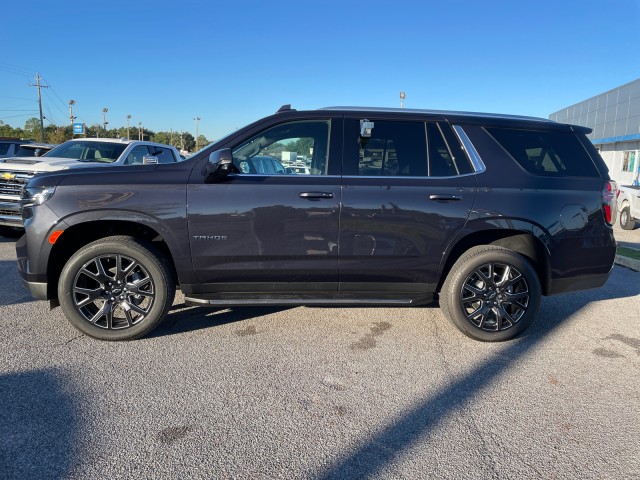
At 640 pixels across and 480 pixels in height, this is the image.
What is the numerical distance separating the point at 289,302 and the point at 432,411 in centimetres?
151

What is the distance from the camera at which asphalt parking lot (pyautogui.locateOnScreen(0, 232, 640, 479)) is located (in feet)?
7.77

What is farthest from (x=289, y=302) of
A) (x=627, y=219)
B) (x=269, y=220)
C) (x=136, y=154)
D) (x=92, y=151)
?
(x=627, y=219)

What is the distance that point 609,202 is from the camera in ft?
13.3

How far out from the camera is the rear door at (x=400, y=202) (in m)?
3.76

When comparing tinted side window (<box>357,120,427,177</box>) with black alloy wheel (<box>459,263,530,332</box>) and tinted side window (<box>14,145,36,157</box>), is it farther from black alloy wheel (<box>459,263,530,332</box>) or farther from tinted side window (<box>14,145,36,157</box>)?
tinted side window (<box>14,145,36,157</box>)

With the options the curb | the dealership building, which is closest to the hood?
the curb

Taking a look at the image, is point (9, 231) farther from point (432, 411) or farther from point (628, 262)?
point (628, 262)

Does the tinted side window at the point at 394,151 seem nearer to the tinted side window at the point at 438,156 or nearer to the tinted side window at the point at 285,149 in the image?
the tinted side window at the point at 438,156

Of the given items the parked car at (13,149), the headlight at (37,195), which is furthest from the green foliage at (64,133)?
the headlight at (37,195)

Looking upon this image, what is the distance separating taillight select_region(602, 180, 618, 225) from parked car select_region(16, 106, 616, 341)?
2 centimetres

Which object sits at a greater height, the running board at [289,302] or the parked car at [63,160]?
the parked car at [63,160]

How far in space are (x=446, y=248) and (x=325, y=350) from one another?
4.53 ft

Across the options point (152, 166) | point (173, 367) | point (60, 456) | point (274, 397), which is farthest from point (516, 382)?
point (152, 166)

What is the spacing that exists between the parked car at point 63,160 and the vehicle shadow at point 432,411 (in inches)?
→ 247
